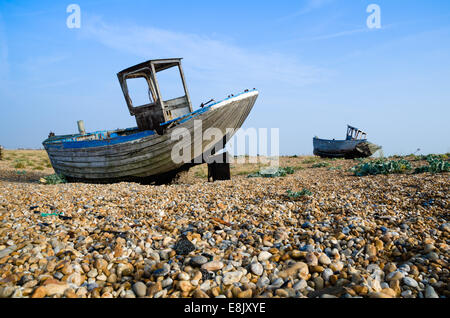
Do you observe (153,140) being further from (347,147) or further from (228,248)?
(347,147)

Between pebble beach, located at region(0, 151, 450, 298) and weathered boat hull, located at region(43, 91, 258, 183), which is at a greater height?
weathered boat hull, located at region(43, 91, 258, 183)

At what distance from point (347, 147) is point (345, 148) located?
167 millimetres

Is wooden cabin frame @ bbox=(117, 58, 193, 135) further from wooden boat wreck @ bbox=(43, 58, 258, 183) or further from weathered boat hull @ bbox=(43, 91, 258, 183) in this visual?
weathered boat hull @ bbox=(43, 91, 258, 183)

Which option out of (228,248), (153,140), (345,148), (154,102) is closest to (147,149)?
(153,140)

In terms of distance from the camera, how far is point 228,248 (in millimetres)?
3244

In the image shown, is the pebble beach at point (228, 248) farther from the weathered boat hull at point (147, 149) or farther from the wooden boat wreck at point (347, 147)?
the wooden boat wreck at point (347, 147)

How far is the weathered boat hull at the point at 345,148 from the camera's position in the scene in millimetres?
19078

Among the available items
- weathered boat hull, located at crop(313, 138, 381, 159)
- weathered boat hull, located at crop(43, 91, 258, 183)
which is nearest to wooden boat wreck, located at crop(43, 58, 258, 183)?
weathered boat hull, located at crop(43, 91, 258, 183)

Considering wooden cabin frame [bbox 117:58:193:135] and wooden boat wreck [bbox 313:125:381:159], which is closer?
wooden cabin frame [bbox 117:58:193:135]

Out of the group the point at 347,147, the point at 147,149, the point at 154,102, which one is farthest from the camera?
the point at 347,147

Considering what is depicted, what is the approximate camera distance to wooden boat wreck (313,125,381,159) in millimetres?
19109

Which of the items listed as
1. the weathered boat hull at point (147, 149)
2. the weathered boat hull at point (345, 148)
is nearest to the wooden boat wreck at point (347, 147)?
the weathered boat hull at point (345, 148)
